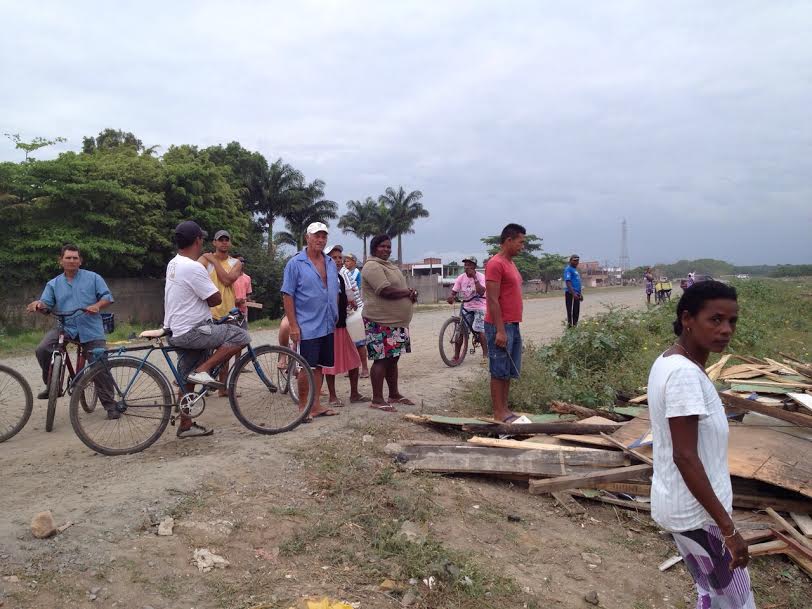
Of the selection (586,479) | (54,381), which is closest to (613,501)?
(586,479)

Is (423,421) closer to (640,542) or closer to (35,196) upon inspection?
(640,542)

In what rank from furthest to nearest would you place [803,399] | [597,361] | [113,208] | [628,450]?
[113,208] < [597,361] < [803,399] < [628,450]

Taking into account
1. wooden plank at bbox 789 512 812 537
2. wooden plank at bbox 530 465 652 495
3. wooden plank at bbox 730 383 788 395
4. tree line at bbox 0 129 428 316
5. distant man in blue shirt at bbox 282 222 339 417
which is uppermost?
tree line at bbox 0 129 428 316

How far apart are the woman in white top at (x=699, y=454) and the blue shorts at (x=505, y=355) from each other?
323cm

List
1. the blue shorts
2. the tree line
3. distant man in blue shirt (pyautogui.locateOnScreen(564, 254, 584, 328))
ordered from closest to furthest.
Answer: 1. the blue shorts
2. distant man in blue shirt (pyautogui.locateOnScreen(564, 254, 584, 328))
3. the tree line

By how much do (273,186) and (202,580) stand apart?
39.6 metres

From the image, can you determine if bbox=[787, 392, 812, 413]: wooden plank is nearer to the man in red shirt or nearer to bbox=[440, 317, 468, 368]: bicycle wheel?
the man in red shirt

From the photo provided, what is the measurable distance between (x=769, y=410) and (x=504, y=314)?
2323 mm

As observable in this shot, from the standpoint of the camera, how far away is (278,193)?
41125 mm

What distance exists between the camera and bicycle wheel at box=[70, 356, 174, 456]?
488 cm

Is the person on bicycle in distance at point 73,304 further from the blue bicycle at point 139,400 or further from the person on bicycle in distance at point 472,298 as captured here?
the person on bicycle in distance at point 472,298

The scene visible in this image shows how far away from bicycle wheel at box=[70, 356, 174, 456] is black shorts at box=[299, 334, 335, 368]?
1.31m

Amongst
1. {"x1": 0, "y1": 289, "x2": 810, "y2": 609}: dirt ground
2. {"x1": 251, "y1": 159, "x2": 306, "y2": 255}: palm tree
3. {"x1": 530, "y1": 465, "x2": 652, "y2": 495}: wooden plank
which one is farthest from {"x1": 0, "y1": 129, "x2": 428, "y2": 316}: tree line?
{"x1": 530, "y1": 465, "x2": 652, "y2": 495}: wooden plank

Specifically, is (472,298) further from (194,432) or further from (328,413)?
(194,432)
